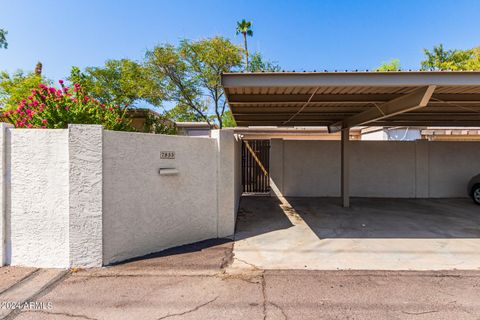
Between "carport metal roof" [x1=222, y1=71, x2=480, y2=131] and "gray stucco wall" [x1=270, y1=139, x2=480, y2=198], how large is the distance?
168cm

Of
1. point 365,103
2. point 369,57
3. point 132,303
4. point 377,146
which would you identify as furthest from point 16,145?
point 369,57

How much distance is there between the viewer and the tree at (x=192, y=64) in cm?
1488

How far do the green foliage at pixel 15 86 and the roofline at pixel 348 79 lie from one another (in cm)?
1066

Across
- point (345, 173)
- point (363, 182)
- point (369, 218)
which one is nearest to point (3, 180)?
point (369, 218)

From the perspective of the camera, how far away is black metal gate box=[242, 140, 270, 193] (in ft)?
33.9

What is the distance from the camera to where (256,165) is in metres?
10.4

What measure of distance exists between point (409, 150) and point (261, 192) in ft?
18.0

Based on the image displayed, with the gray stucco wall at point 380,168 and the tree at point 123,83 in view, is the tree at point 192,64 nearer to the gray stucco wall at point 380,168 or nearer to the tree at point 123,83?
the tree at point 123,83

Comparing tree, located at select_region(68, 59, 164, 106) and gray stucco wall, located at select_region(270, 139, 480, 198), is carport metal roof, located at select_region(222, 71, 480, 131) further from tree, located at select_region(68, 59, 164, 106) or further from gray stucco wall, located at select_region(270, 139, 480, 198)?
tree, located at select_region(68, 59, 164, 106)

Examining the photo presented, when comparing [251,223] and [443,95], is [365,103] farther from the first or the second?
[251,223]

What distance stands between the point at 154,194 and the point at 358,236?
13.0ft

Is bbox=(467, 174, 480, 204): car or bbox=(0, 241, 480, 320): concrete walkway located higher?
bbox=(467, 174, 480, 204): car

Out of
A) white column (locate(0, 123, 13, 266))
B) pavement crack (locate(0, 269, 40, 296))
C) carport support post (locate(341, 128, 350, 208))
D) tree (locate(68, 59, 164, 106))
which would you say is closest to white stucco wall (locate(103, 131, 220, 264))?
pavement crack (locate(0, 269, 40, 296))

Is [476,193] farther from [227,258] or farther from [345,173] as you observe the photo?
[227,258]
